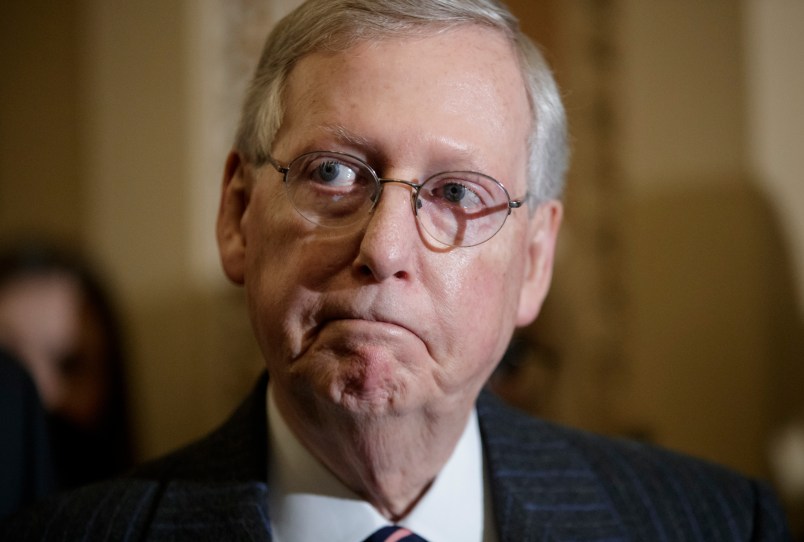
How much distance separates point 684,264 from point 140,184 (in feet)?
5.71

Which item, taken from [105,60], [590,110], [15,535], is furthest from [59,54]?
[15,535]

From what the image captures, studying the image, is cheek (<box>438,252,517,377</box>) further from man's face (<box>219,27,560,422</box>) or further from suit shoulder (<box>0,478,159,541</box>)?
suit shoulder (<box>0,478,159,541</box>)

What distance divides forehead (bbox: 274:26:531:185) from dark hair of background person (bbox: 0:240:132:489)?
1.68 metres

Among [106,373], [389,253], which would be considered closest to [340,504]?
[389,253]

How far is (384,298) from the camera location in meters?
0.97

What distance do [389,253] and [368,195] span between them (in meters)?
0.11

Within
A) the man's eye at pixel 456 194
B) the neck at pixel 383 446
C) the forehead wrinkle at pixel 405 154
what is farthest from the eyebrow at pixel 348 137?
the neck at pixel 383 446

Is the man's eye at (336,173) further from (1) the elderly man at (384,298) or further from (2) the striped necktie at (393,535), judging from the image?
(2) the striped necktie at (393,535)

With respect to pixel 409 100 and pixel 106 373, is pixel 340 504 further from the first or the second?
pixel 106 373

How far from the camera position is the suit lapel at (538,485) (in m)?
1.15

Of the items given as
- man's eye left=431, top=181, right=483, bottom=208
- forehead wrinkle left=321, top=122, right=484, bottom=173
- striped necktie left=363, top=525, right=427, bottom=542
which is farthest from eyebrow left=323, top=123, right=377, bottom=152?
striped necktie left=363, top=525, right=427, bottom=542

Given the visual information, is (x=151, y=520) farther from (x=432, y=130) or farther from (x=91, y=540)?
(x=432, y=130)

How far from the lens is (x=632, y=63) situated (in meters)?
2.28

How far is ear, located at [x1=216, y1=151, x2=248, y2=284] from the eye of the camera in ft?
3.86
